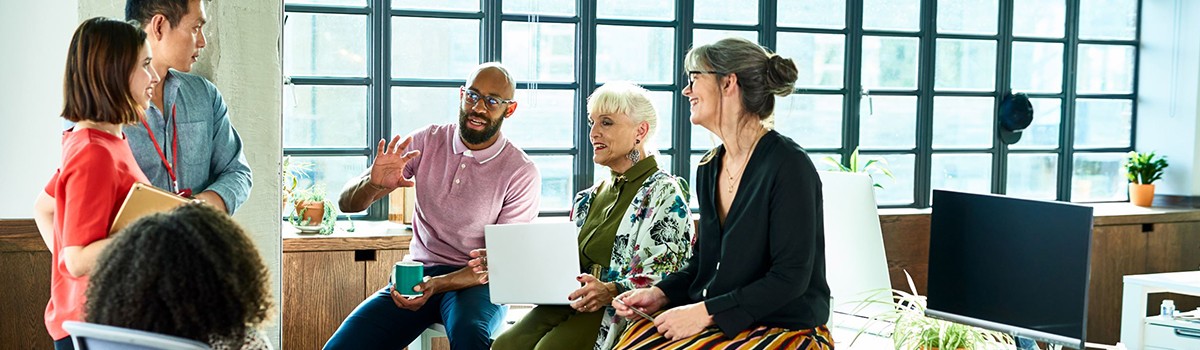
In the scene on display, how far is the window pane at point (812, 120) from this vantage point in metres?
5.36

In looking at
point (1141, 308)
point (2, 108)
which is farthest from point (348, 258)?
point (1141, 308)

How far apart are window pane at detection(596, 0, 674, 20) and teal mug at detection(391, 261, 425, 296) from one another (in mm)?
2080

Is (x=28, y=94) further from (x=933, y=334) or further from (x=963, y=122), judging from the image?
(x=963, y=122)

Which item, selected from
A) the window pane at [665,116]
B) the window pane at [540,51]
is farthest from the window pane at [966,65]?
the window pane at [540,51]

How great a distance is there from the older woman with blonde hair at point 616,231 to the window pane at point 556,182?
1.64 m

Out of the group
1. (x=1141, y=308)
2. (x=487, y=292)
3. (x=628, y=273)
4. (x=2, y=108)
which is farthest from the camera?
(x=1141, y=308)

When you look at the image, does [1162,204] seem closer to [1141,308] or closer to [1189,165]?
[1189,165]

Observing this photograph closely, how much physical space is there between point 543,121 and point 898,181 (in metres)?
1.92

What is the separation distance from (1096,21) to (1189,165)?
3.03 feet

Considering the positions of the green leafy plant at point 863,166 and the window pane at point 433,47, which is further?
the green leafy plant at point 863,166

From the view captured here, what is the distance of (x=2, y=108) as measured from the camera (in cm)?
368

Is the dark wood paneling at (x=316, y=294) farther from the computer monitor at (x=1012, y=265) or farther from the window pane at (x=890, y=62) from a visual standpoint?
the window pane at (x=890, y=62)

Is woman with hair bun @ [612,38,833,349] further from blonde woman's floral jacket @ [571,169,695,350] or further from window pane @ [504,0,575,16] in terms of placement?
window pane @ [504,0,575,16]

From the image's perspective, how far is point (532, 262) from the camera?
296 cm
